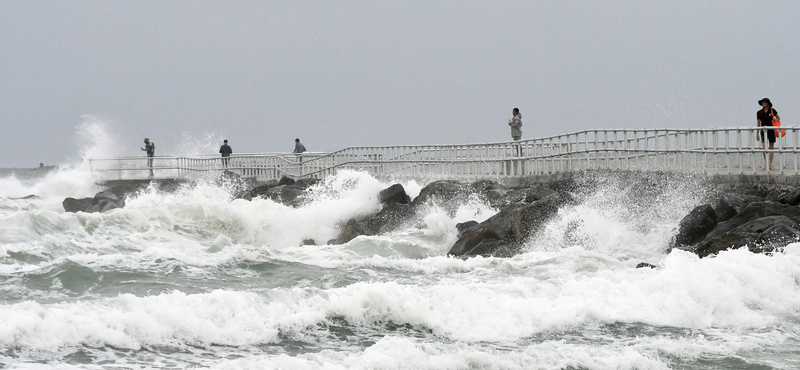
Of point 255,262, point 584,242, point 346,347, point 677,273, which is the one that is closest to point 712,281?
point 677,273

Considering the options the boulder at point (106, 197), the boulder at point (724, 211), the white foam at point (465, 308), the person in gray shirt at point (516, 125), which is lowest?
the white foam at point (465, 308)

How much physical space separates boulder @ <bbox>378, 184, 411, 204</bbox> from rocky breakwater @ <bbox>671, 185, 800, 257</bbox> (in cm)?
780

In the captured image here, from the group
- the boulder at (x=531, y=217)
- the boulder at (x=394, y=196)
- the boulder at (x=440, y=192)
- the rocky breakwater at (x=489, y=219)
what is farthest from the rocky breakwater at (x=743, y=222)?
the boulder at (x=394, y=196)

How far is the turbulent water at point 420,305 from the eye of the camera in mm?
9336

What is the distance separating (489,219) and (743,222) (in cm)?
467

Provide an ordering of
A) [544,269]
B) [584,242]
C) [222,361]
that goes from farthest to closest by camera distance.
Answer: [584,242] → [544,269] → [222,361]

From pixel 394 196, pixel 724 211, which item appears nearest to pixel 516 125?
pixel 394 196

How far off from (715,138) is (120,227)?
1299cm

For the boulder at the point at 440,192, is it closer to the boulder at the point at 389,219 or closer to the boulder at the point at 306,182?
the boulder at the point at 389,219

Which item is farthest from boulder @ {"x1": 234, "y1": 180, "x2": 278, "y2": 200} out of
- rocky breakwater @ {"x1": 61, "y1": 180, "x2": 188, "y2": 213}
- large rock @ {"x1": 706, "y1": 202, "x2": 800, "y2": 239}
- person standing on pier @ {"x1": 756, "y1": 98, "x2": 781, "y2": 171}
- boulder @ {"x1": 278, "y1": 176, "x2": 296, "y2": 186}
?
large rock @ {"x1": 706, "y1": 202, "x2": 800, "y2": 239}

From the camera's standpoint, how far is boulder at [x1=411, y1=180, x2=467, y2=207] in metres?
23.1

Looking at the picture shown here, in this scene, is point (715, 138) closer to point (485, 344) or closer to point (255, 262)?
point (255, 262)

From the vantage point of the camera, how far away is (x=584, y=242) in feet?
59.0

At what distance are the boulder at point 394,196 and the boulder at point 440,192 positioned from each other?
2.79 feet
